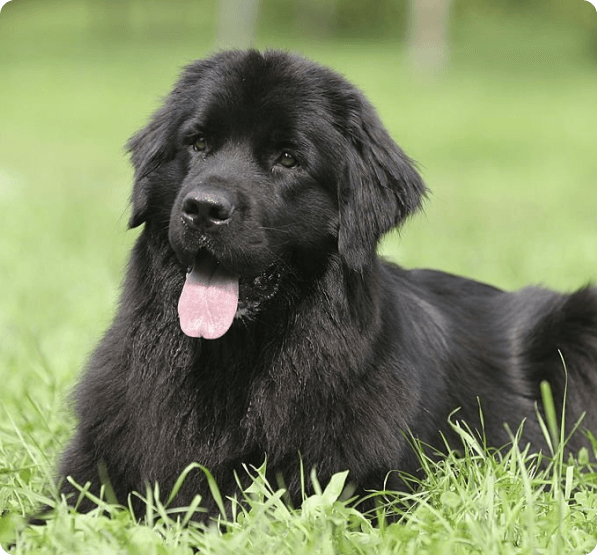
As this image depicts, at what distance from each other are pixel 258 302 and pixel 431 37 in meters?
33.1

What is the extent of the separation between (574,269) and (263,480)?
5.86m

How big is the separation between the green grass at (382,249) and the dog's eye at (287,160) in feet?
3.36

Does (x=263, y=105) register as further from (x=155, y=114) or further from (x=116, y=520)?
(x=116, y=520)

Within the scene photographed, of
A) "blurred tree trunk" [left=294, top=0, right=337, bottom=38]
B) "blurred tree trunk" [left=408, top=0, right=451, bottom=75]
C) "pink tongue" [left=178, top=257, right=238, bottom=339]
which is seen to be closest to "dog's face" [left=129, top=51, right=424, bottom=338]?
"pink tongue" [left=178, top=257, right=238, bottom=339]

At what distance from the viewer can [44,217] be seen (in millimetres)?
10406

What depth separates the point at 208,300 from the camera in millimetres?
3711

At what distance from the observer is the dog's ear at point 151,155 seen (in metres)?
4.01

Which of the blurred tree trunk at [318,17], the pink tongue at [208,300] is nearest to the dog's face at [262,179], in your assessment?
the pink tongue at [208,300]

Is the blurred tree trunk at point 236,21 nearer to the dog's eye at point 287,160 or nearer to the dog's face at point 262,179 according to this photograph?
the dog's face at point 262,179

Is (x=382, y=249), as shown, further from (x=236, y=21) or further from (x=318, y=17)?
(x=318, y=17)

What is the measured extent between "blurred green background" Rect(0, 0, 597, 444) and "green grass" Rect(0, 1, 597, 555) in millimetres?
37

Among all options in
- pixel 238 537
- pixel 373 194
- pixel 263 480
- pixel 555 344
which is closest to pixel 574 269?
pixel 555 344

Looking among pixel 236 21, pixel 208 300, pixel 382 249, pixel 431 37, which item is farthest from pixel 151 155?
pixel 236 21

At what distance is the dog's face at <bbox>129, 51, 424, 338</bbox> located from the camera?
12.0 ft
